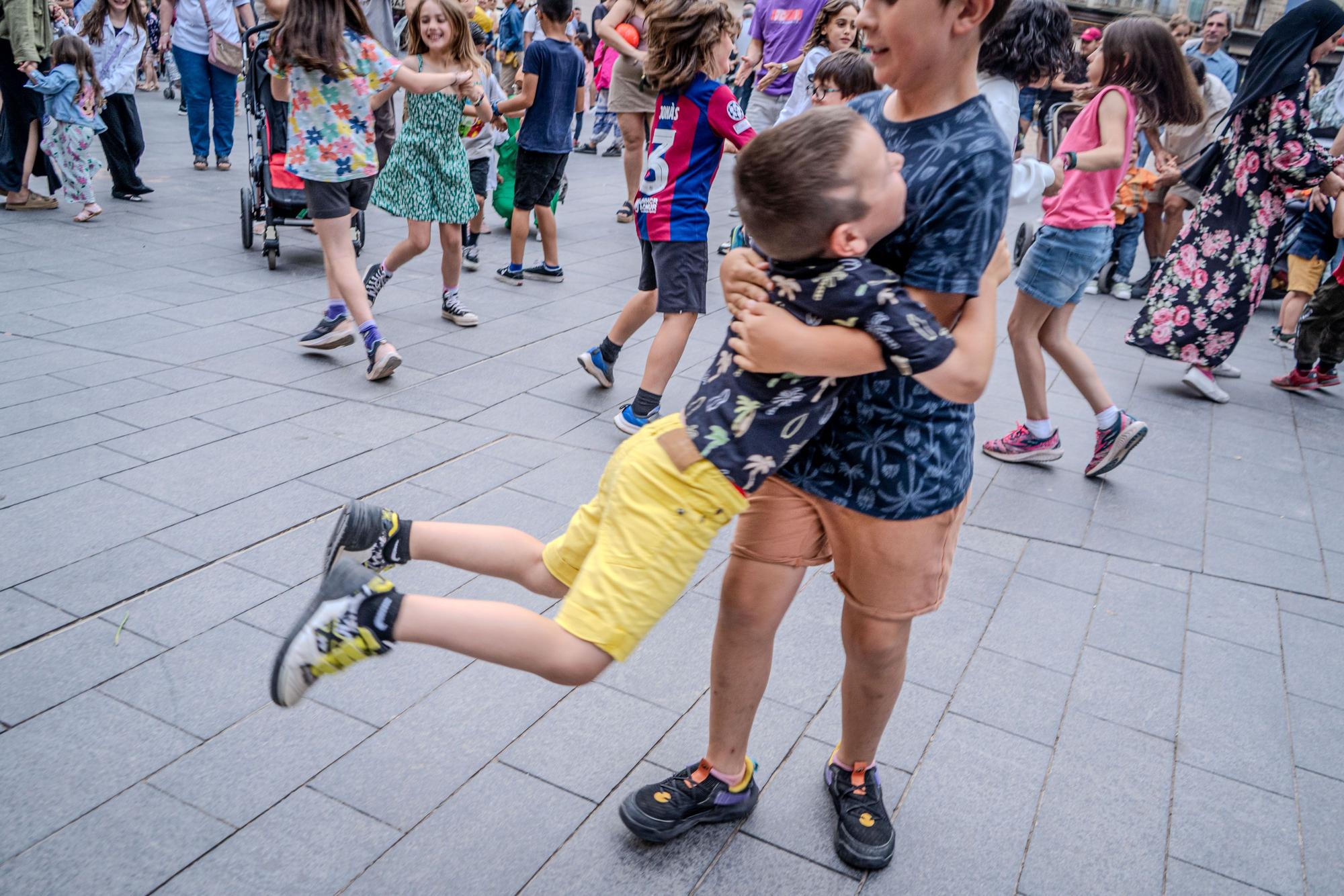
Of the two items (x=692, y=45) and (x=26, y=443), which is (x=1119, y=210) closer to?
(x=692, y=45)

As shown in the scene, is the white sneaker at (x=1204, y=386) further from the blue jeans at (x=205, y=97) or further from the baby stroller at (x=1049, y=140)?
the blue jeans at (x=205, y=97)

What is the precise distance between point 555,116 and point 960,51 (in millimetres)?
5528

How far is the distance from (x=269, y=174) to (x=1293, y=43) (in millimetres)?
6130

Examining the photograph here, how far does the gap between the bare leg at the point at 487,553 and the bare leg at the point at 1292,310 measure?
6631 millimetres

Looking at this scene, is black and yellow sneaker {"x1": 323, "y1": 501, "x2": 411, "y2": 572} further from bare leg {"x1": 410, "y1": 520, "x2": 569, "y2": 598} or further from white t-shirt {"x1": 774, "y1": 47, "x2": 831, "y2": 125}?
white t-shirt {"x1": 774, "y1": 47, "x2": 831, "y2": 125}

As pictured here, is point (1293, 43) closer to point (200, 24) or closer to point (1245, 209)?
point (1245, 209)

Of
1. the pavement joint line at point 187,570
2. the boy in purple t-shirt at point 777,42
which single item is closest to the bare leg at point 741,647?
the pavement joint line at point 187,570

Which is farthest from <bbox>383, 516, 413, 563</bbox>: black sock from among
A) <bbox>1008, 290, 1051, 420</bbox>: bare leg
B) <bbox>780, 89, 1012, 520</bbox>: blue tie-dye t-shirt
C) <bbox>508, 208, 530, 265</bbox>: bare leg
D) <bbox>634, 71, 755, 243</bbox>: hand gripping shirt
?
<bbox>508, 208, 530, 265</bbox>: bare leg

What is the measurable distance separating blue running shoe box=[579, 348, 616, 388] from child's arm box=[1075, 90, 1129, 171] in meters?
2.36

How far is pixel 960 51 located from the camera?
6.13 feet

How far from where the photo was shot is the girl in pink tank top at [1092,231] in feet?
15.0

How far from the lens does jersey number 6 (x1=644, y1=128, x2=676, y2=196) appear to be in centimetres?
462

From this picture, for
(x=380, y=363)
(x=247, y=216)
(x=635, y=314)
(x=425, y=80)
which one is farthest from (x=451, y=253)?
(x=247, y=216)

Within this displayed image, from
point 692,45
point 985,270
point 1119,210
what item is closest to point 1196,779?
point 985,270
